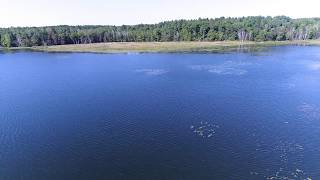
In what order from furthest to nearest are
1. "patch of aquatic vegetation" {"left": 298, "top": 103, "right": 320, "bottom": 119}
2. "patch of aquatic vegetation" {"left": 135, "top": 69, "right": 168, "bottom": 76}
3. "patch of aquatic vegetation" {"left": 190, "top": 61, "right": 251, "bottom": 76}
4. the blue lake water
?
"patch of aquatic vegetation" {"left": 135, "top": 69, "right": 168, "bottom": 76} → "patch of aquatic vegetation" {"left": 190, "top": 61, "right": 251, "bottom": 76} → "patch of aquatic vegetation" {"left": 298, "top": 103, "right": 320, "bottom": 119} → the blue lake water

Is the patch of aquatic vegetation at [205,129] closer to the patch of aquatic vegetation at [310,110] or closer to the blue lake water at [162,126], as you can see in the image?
the blue lake water at [162,126]

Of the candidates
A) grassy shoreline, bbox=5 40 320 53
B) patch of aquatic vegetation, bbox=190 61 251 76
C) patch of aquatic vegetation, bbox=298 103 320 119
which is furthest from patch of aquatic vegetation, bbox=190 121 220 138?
grassy shoreline, bbox=5 40 320 53

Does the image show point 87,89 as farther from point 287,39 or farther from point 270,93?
point 287,39

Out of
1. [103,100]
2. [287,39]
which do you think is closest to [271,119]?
[103,100]

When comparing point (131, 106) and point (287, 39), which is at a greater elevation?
point (287, 39)

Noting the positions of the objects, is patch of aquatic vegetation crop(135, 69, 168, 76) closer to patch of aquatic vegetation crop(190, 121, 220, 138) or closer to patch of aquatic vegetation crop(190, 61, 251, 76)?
patch of aquatic vegetation crop(190, 61, 251, 76)

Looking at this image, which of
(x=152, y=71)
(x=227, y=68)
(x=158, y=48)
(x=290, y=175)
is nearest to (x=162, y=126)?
(x=290, y=175)

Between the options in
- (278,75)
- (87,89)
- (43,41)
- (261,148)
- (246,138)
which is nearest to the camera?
(261,148)
